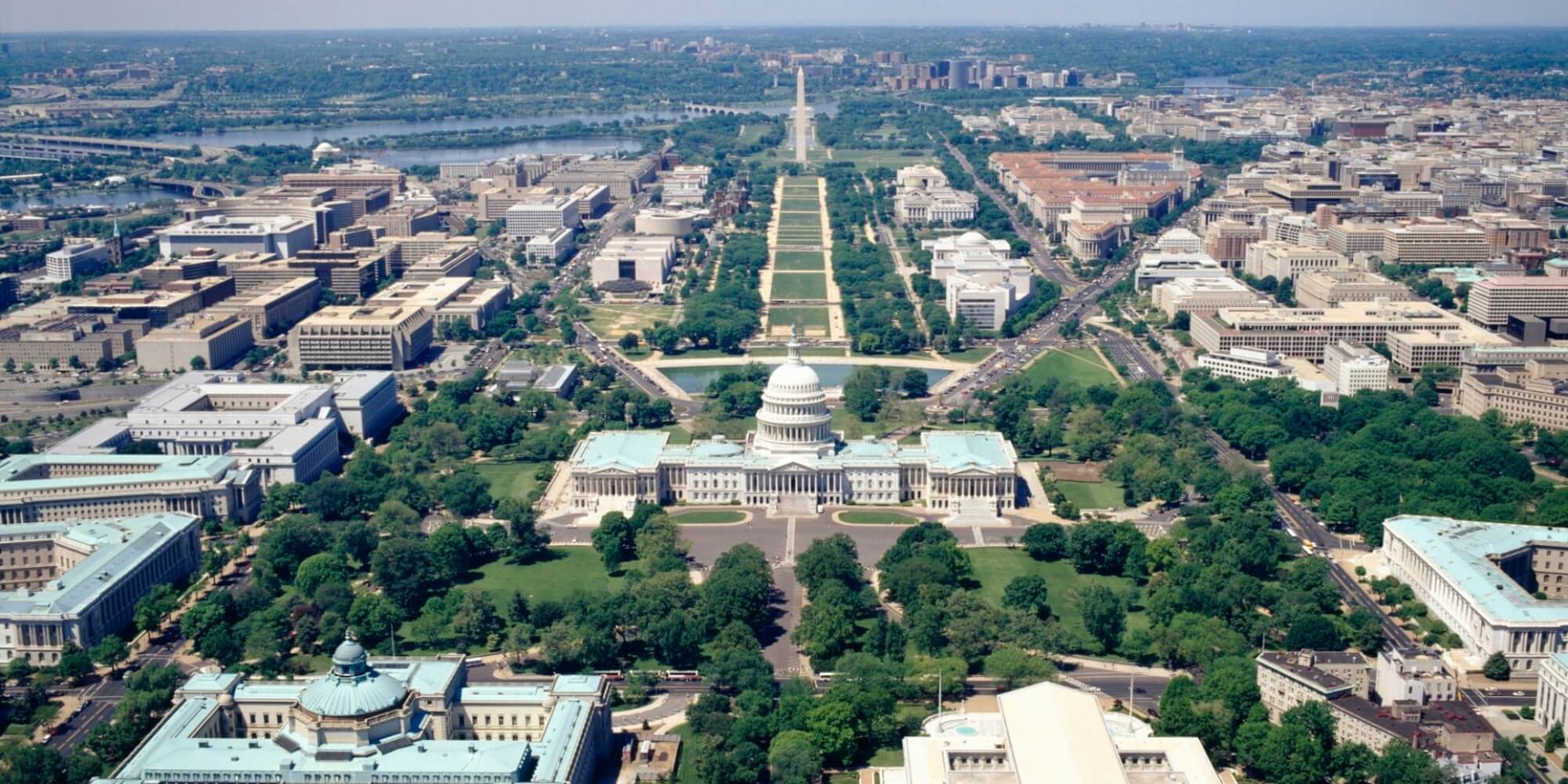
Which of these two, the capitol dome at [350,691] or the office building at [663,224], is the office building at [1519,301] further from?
the capitol dome at [350,691]

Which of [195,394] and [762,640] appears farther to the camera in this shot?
[195,394]

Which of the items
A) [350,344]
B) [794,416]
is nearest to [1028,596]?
[794,416]

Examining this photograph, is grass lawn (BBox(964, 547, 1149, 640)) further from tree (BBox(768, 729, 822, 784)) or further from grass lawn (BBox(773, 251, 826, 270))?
grass lawn (BBox(773, 251, 826, 270))

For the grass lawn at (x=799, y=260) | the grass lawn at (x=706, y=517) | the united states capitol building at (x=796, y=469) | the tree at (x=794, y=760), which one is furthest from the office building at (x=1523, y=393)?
the grass lawn at (x=799, y=260)

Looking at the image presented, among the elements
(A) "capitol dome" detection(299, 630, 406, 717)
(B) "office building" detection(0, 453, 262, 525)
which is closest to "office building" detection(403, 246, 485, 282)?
(B) "office building" detection(0, 453, 262, 525)

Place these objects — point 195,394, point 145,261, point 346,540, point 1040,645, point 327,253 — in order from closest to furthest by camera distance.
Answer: point 1040,645 < point 346,540 < point 195,394 < point 327,253 < point 145,261

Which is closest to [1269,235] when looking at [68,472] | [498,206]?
[498,206]

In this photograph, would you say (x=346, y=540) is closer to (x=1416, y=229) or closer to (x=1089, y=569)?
(x=1089, y=569)
